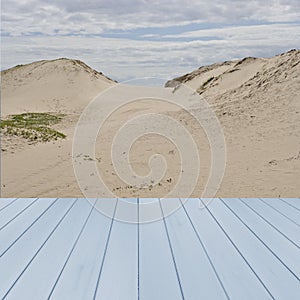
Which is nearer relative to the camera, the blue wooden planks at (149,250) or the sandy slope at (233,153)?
the blue wooden planks at (149,250)

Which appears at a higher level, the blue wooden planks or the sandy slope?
the blue wooden planks

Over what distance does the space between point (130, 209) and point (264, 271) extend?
4.82 ft

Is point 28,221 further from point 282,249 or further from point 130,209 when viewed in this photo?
point 282,249

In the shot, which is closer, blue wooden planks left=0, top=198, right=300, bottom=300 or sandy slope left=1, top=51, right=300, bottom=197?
blue wooden planks left=0, top=198, right=300, bottom=300

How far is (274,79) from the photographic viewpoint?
1689 cm

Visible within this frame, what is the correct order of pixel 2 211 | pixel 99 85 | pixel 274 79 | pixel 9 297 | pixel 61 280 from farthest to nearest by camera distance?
1. pixel 99 85
2. pixel 274 79
3. pixel 2 211
4. pixel 61 280
5. pixel 9 297

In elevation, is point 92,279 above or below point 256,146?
above

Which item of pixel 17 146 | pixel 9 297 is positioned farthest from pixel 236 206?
pixel 17 146

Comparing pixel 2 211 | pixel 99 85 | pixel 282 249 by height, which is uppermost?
pixel 282 249

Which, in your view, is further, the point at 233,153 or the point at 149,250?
the point at 233,153

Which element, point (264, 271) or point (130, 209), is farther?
point (130, 209)

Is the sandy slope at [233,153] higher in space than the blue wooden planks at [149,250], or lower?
lower

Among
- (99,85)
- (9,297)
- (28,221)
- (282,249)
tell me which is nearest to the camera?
(9,297)

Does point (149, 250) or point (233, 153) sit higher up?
point (149, 250)
